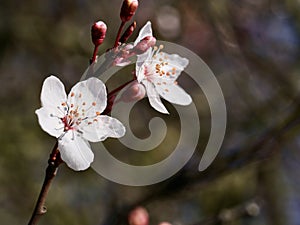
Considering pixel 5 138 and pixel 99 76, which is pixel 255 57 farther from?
pixel 99 76

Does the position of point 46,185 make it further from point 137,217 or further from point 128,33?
point 137,217

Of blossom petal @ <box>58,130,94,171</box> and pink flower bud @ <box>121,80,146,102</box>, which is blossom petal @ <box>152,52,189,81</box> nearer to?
pink flower bud @ <box>121,80,146,102</box>

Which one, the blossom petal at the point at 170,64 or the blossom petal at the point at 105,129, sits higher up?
the blossom petal at the point at 170,64

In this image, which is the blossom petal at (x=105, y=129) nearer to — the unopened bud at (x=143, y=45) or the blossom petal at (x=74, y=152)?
the blossom petal at (x=74, y=152)

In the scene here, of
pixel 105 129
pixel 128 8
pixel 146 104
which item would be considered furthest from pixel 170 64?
pixel 146 104

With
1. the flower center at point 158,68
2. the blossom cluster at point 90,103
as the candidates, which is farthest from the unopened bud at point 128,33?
the flower center at point 158,68

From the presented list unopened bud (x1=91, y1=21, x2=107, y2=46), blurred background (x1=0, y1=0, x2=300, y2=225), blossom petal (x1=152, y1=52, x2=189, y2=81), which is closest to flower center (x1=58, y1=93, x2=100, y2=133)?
unopened bud (x1=91, y1=21, x2=107, y2=46)
